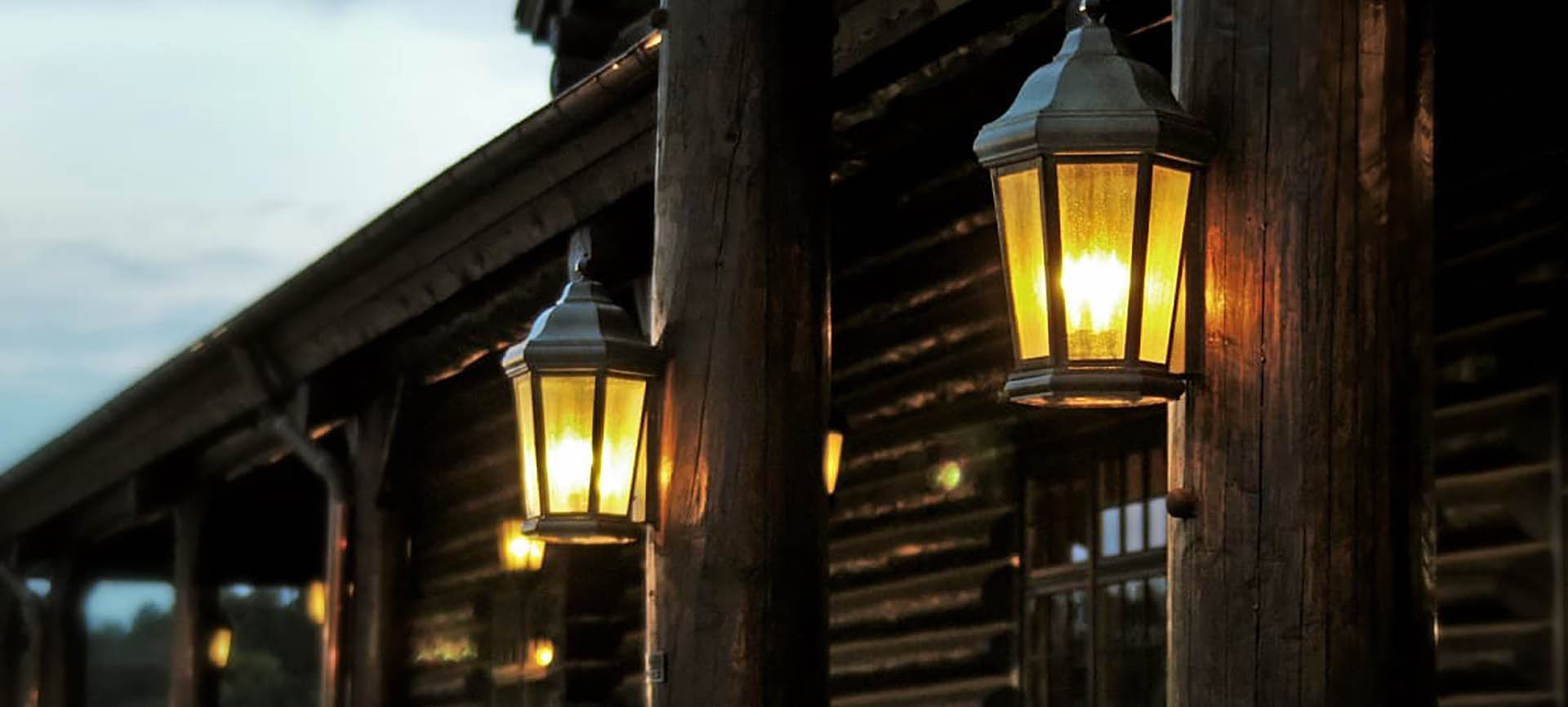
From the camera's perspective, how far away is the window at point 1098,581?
32.0 feet

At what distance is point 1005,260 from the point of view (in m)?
5.02

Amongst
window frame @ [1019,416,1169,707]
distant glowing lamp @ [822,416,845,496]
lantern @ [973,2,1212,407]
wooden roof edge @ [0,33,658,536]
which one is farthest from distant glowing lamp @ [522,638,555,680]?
lantern @ [973,2,1212,407]

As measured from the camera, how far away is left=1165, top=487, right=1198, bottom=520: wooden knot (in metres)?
Result: 4.79

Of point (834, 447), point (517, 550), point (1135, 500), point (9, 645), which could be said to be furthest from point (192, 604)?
point (1135, 500)

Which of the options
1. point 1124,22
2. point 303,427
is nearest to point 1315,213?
point 1124,22

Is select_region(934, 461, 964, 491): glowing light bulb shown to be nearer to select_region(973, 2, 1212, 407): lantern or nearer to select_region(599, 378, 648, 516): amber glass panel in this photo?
select_region(599, 378, 648, 516): amber glass panel

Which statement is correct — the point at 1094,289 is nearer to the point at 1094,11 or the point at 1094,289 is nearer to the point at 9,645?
the point at 1094,11

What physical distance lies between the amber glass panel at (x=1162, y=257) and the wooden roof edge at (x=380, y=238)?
4.50 metres

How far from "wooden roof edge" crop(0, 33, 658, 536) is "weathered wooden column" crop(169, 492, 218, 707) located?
524mm

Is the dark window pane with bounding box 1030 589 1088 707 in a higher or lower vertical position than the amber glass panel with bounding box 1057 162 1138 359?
lower

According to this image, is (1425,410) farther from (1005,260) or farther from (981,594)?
(981,594)

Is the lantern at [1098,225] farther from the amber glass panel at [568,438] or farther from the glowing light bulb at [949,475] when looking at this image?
the glowing light bulb at [949,475]

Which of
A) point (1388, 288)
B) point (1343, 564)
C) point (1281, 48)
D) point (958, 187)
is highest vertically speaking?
point (958, 187)

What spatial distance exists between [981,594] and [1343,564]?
6.19 metres
